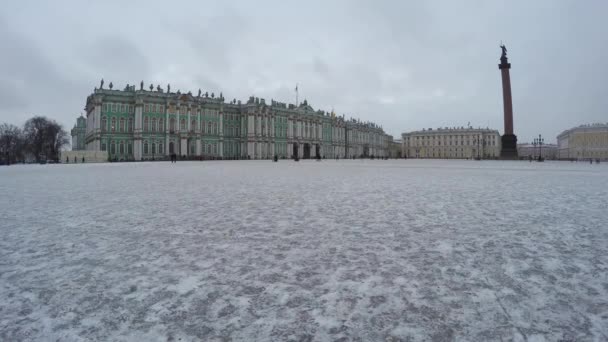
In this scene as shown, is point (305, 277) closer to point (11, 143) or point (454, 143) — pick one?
point (11, 143)

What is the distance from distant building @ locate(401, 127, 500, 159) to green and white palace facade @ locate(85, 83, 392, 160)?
→ 55.7 meters

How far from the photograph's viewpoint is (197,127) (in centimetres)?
7181

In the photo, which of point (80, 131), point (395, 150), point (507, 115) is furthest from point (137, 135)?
point (395, 150)

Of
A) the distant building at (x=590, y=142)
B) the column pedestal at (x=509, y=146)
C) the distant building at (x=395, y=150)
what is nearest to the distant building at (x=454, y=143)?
the distant building at (x=395, y=150)

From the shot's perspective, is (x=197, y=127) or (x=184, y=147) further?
(x=197, y=127)

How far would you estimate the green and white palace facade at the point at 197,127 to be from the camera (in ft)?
207

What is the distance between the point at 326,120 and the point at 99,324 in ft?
333

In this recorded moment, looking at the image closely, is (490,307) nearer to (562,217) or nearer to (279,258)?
(279,258)

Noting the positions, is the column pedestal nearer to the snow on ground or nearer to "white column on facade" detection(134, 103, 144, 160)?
the snow on ground

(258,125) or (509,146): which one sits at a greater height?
(258,125)

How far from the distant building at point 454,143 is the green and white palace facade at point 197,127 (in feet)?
183

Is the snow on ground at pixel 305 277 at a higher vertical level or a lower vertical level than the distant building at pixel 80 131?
lower

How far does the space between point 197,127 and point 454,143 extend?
106 m

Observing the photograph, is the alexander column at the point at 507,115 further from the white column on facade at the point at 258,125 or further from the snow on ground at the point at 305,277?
the snow on ground at the point at 305,277
